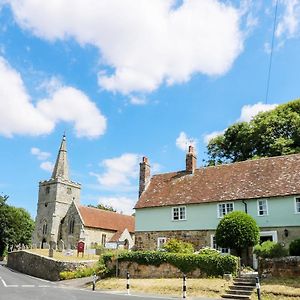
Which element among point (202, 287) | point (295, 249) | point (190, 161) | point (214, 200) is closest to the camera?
point (202, 287)

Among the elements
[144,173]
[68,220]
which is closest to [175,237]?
[144,173]

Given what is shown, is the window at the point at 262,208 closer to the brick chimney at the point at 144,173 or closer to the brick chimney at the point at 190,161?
the brick chimney at the point at 190,161

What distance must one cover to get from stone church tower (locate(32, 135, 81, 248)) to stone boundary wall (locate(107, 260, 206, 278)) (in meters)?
35.9

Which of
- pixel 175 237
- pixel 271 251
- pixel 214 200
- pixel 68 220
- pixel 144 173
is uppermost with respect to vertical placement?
pixel 144 173

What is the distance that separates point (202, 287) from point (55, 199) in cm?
4692

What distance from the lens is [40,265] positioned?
3403 centimetres

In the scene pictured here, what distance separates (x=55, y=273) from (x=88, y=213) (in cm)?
2675

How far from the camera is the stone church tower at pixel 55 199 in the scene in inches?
2399

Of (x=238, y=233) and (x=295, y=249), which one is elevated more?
(x=238, y=233)

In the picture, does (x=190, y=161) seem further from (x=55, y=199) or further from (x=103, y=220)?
(x=55, y=199)

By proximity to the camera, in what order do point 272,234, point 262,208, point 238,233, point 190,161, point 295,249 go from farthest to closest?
1. point 190,161
2. point 262,208
3. point 272,234
4. point 238,233
5. point 295,249

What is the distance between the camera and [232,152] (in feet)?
146

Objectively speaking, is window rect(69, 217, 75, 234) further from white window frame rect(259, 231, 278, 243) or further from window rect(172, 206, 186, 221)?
white window frame rect(259, 231, 278, 243)

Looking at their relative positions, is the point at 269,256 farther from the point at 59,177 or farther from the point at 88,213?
the point at 59,177
